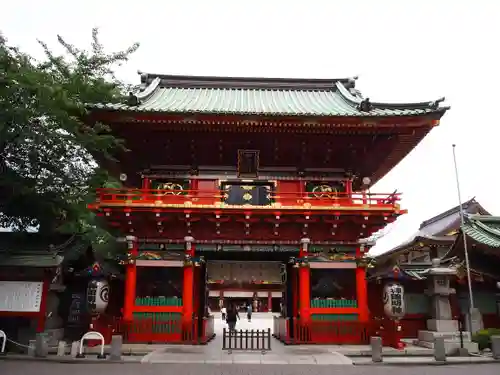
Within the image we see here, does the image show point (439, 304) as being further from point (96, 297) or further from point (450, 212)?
point (450, 212)

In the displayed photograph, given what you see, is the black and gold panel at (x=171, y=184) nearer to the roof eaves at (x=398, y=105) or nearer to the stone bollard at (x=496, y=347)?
the roof eaves at (x=398, y=105)

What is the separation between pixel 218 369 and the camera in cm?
1122

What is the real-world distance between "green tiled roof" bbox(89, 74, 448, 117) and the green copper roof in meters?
5.97

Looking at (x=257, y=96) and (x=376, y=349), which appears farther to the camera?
(x=257, y=96)

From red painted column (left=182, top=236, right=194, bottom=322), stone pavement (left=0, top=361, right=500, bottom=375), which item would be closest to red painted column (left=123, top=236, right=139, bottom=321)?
red painted column (left=182, top=236, right=194, bottom=322)

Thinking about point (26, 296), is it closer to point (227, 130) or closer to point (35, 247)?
point (35, 247)

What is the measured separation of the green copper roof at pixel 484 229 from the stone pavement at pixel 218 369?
261 inches

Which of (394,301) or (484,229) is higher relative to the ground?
(484,229)

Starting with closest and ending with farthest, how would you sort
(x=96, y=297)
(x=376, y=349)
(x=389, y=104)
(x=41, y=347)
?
(x=376, y=349), (x=41, y=347), (x=96, y=297), (x=389, y=104)

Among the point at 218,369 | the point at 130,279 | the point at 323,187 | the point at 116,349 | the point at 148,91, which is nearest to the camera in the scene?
the point at 218,369

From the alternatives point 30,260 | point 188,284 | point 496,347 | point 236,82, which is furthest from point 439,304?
point 30,260

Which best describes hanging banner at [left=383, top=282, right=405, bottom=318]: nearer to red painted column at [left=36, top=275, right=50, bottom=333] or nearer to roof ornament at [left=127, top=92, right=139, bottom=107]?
roof ornament at [left=127, top=92, right=139, bottom=107]

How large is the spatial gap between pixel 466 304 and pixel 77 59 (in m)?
25.2

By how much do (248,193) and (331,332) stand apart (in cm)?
681
